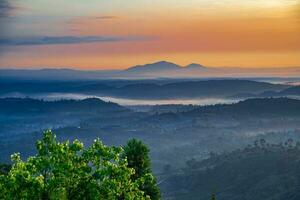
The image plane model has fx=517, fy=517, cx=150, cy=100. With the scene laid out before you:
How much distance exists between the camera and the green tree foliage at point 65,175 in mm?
33594

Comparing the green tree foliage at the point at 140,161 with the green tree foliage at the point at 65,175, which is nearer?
the green tree foliage at the point at 65,175

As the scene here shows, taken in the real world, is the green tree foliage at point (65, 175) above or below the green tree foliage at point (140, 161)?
above

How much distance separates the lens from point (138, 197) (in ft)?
126

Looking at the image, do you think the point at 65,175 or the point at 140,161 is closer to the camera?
the point at 65,175

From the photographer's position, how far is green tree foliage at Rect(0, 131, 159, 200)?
33.6m

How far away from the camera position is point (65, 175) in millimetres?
34625

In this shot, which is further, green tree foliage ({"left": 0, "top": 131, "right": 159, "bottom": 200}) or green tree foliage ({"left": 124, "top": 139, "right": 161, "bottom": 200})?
green tree foliage ({"left": 124, "top": 139, "right": 161, "bottom": 200})

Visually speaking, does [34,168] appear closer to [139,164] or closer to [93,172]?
[93,172]

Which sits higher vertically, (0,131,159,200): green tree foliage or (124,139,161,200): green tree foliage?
(0,131,159,200): green tree foliage

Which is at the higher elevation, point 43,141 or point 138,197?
point 43,141

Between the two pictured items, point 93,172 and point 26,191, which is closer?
point 26,191

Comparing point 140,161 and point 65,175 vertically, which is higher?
point 65,175

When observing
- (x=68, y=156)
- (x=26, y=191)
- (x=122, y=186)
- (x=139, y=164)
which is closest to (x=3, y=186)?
(x=26, y=191)

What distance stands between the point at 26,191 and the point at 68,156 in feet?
12.7
